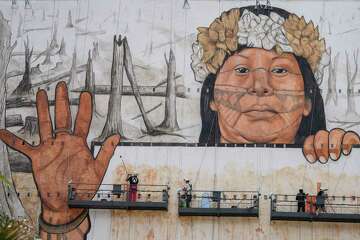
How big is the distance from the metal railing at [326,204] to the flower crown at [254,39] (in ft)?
13.6

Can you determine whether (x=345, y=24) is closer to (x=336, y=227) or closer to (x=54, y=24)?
(x=336, y=227)

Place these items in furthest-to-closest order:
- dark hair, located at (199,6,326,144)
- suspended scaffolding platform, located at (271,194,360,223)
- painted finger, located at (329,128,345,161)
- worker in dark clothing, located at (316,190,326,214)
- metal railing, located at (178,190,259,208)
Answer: dark hair, located at (199,6,326,144) → painted finger, located at (329,128,345,161) → metal railing, located at (178,190,259,208) → worker in dark clothing, located at (316,190,326,214) → suspended scaffolding platform, located at (271,194,360,223)

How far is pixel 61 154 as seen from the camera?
2080cm

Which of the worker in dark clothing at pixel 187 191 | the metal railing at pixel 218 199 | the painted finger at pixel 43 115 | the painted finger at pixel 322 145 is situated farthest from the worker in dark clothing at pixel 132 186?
the painted finger at pixel 322 145

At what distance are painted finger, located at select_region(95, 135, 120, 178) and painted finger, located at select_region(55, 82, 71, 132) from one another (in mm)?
1347

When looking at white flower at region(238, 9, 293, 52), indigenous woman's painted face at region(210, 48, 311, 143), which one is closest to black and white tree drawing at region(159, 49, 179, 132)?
indigenous woman's painted face at region(210, 48, 311, 143)

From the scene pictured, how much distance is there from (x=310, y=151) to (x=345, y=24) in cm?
434

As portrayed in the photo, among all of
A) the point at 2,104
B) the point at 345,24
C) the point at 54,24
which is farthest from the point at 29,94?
the point at 345,24

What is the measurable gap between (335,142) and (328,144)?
9.3 inches

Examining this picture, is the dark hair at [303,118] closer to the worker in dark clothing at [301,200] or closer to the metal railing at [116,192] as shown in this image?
the worker in dark clothing at [301,200]

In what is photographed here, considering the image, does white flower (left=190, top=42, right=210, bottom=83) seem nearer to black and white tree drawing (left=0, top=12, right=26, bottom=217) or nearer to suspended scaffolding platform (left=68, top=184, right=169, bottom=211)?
suspended scaffolding platform (left=68, top=184, right=169, bottom=211)

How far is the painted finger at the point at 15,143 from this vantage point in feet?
68.7

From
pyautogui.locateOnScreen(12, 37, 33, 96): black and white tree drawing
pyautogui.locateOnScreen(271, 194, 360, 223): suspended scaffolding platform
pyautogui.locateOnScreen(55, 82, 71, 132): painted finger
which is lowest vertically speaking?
pyautogui.locateOnScreen(271, 194, 360, 223): suspended scaffolding platform

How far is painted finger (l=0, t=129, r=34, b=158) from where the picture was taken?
20.9 meters
